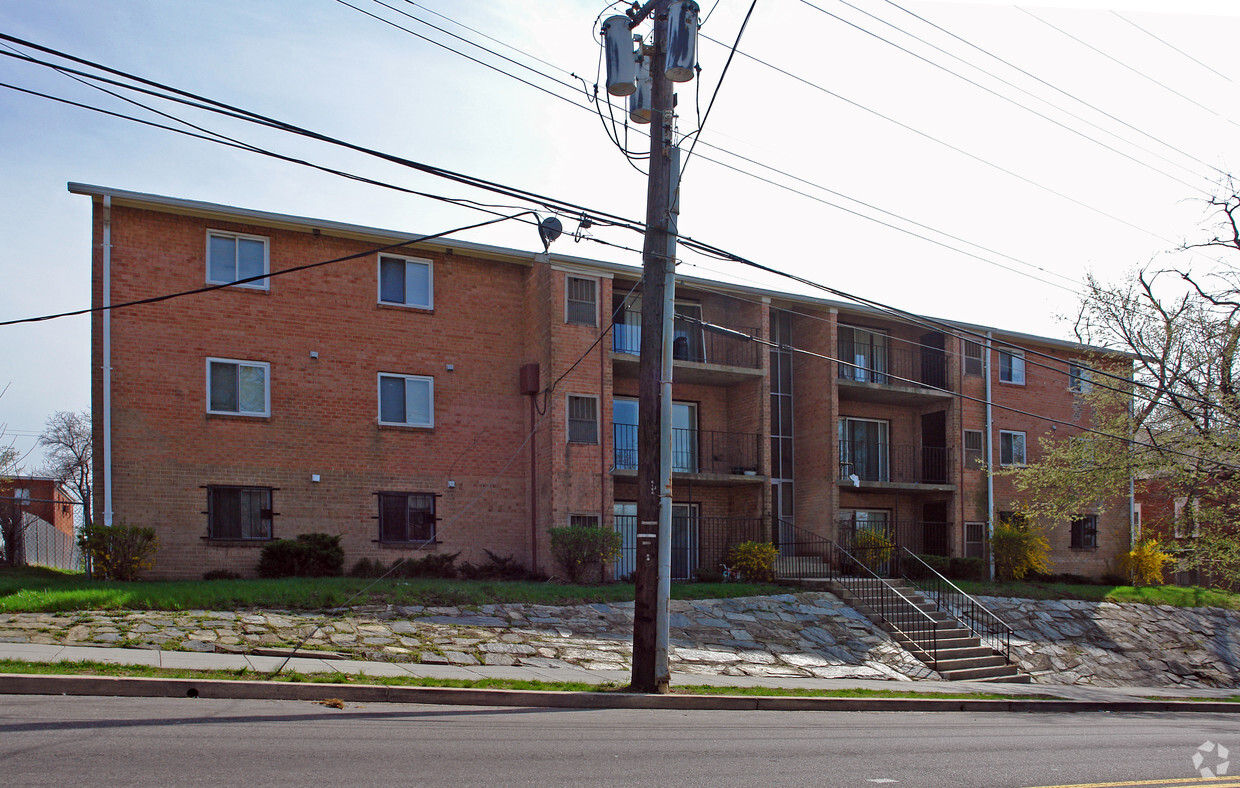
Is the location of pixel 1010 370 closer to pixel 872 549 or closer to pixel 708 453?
pixel 872 549

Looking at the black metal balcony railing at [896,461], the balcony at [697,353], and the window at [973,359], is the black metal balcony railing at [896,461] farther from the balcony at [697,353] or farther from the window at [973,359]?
the balcony at [697,353]

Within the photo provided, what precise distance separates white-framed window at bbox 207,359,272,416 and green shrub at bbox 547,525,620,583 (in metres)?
6.48

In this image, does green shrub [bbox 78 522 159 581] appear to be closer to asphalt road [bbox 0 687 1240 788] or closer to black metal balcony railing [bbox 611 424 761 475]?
asphalt road [bbox 0 687 1240 788]

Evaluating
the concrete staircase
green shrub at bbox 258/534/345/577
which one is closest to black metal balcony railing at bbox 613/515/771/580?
the concrete staircase

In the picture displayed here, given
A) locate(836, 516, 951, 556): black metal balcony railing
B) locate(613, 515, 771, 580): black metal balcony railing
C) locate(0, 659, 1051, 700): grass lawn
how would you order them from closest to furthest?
1. locate(0, 659, 1051, 700): grass lawn
2. locate(613, 515, 771, 580): black metal balcony railing
3. locate(836, 516, 951, 556): black metal balcony railing

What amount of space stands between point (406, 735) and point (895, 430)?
74.2 ft

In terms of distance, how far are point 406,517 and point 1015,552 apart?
16.0 meters

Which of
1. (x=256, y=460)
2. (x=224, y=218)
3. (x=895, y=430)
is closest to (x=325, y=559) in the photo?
(x=256, y=460)

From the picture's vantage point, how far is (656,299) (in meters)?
12.8

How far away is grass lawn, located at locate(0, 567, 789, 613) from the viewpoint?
14023mm

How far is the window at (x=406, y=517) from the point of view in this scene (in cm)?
2103

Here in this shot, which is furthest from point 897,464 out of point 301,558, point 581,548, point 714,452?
point 301,558

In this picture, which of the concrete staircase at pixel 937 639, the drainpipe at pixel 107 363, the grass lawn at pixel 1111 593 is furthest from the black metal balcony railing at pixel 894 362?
the drainpipe at pixel 107 363

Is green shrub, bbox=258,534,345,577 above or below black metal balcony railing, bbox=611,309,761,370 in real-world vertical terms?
below
